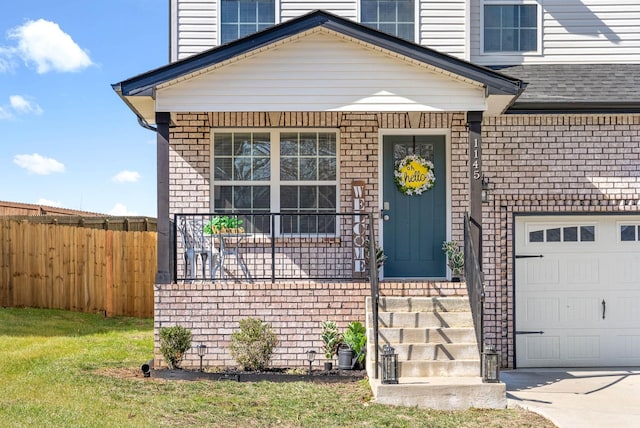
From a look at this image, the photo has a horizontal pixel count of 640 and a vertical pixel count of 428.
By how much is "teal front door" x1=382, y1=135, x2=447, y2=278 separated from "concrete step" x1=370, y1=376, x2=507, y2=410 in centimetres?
273

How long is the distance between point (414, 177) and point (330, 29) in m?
2.51

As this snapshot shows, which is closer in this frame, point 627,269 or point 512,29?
point 627,269

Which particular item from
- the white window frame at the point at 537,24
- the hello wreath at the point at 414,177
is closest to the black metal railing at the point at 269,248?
the hello wreath at the point at 414,177

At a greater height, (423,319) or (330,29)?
(330,29)

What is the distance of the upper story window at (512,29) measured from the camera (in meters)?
10.4

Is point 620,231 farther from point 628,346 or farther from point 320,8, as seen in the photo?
point 320,8

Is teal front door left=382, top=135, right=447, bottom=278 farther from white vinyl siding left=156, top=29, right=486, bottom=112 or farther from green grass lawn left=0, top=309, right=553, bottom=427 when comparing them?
green grass lawn left=0, top=309, right=553, bottom=427

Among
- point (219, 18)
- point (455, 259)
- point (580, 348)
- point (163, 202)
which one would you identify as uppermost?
point (219, 18)

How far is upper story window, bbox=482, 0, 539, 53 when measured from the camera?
34.2ft

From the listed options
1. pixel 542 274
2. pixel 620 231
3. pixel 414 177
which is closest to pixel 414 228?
pixel 414 177

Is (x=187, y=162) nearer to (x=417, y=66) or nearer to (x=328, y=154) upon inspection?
(x=328, y=154)

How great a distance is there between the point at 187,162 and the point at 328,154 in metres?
2.00

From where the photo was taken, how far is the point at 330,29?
8328 millimetres

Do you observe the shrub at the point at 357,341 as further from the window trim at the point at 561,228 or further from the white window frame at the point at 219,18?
the white window frame at the point at 219,18
